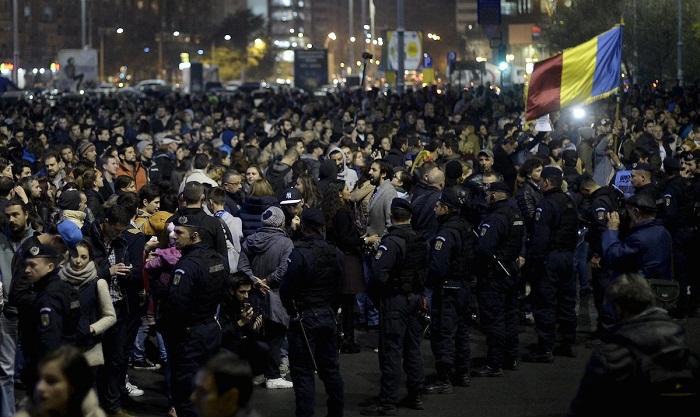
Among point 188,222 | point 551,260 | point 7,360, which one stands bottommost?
point 7,360

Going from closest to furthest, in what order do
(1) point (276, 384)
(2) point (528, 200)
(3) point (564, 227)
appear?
(1) point (276, 384) → (3) point (564, 227) → (2) point (528, 200)

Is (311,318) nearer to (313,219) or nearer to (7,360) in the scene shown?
(313,219)

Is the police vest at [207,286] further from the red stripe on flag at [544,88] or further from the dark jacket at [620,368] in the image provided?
the red stripe on flag at [544,88]

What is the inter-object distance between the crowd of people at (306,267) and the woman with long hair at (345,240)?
0.06ft

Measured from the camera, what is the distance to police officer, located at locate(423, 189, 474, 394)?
34.9ft

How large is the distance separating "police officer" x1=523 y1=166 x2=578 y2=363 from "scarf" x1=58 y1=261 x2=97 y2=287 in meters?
4.61

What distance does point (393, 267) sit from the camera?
32.4 feet

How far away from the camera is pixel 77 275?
8891 millimetres

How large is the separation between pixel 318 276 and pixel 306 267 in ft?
0.42

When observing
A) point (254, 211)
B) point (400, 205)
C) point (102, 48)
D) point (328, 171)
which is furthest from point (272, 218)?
point (102, 48)

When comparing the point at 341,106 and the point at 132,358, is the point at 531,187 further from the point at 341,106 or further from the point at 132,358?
the point at 341,106

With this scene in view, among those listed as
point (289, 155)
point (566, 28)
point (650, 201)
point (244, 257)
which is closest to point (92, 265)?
point (244, 257)

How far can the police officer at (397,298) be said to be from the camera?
32.5 feet

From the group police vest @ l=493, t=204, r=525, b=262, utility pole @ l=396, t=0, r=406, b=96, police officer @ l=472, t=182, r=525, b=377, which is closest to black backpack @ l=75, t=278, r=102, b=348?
police officer @ l=472, t=182, r=525, b=377
